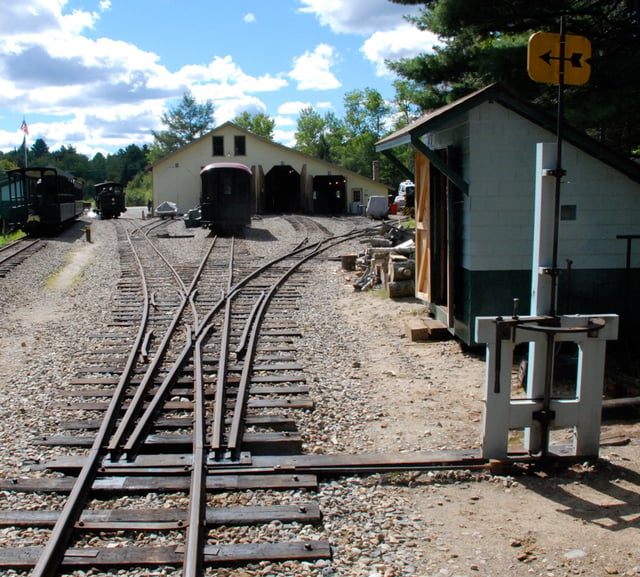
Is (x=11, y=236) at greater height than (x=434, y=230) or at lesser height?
lesser

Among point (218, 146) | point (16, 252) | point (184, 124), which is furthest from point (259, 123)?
point (16, 252)

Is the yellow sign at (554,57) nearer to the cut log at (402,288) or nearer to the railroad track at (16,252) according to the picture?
the cut log at (402,288)

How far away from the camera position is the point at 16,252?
20.5m

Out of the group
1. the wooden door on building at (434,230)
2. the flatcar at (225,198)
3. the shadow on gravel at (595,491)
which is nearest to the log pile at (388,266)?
the wooden door on building at (434,230)

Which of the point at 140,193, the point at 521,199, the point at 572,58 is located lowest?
the point at 521,199

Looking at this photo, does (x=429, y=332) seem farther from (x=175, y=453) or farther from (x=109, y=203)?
(x=109, y=203)

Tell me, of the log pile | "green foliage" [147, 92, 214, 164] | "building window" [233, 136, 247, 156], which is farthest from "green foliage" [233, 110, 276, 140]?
the log pile

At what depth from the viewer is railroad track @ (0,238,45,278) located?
1761cm

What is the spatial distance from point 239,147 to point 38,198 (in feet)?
64.8

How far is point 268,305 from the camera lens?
1166cm

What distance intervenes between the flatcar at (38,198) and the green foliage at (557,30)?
62.6 feet

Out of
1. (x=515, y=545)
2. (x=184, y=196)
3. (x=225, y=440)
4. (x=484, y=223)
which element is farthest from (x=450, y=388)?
(x=184, y=196)

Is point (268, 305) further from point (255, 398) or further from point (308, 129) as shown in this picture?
point (308, 129)

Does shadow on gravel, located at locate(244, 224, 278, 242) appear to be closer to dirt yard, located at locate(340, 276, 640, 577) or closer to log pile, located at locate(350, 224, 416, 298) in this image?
log pile, located at locate(350, 224, 416, 298)
